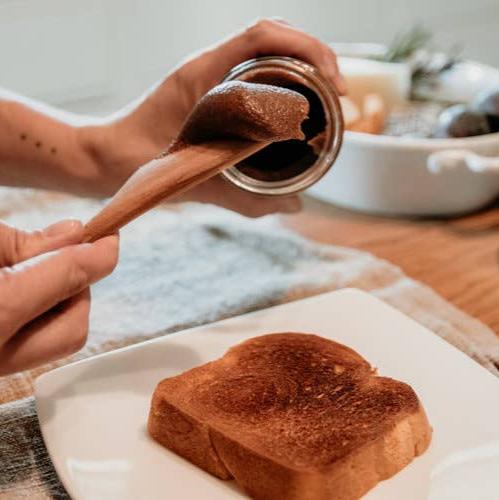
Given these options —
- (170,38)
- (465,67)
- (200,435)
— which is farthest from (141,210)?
(170,38)

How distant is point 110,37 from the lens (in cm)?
207

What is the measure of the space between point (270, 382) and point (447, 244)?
532mm

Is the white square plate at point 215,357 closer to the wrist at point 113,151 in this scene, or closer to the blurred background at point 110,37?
the wrist at point 113,151

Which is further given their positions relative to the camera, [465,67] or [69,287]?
[465,67]

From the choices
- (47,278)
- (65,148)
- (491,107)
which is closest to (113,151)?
(65,148)

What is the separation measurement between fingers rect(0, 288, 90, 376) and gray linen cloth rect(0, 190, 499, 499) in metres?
0.15

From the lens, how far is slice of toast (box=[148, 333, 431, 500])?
66 centimetres

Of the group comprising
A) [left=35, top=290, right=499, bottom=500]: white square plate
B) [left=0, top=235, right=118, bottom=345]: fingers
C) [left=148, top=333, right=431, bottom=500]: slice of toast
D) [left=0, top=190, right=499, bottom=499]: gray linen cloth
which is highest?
[left=0, top=235, right=118, bottom=345]: fingers

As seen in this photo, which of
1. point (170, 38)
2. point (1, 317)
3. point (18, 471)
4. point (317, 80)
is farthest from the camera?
point (170, 38)

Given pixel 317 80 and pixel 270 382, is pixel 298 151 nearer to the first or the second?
pixel 317 80

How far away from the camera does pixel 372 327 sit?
90cm

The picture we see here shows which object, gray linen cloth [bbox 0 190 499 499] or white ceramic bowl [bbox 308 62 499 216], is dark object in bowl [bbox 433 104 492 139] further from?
gray linen cloth [bbox 0 190 499 499]

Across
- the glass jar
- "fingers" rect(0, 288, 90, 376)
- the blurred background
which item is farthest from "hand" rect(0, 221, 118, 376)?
the blurred background

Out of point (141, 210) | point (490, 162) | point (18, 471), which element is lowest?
point (18, 471)
